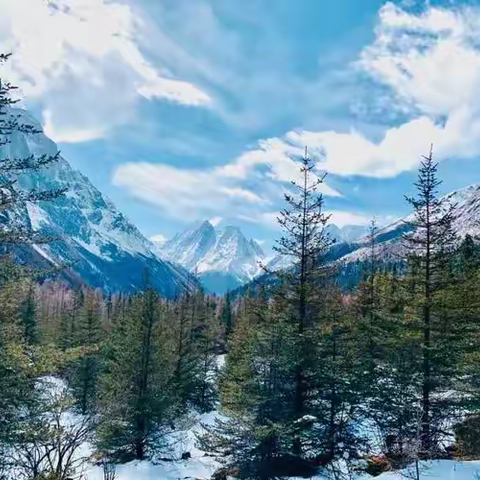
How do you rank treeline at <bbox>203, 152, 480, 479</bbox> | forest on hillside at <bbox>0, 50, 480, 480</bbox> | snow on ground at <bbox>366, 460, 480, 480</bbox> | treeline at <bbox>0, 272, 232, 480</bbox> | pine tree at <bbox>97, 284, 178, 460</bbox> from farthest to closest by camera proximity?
1. pine tree at <bbox>97, 284, 178, 460</bbox>
2. treeline at <bbox>203, 152, 480, 479</bbox>
3. forest on hillside at <bbox>0, 50, 480, 480</bbox>
4. treeline at <bbox>0, 272, 232, 480</bbox>
5. snow on ground at <bbox>366, 460, 480, 480</bbox>

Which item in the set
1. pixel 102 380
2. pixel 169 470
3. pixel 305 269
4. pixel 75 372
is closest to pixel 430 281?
pixel 305 269

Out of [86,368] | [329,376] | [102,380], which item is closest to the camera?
[329,376]

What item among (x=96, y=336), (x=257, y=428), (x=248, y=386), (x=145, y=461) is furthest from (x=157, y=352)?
(x=96, y=336)

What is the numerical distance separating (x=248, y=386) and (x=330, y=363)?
384 centimetres

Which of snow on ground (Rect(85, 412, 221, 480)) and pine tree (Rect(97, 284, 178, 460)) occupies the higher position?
pine tree (Rect(97, 284, 178, 460))

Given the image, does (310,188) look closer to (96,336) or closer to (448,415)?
(448,415)

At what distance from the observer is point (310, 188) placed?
1938 centimetres

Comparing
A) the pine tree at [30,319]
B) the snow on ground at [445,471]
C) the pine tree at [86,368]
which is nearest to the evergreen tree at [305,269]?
the snow on ground at [445,471]

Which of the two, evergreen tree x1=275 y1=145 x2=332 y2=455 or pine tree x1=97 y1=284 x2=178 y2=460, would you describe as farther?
pine tree x1=97 y1=284 x2=178 y2=460

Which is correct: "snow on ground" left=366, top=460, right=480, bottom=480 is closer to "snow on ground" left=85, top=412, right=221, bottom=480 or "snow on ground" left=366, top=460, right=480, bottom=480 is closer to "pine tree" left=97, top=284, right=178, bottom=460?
"snow on ground" left=85, top=412, right=221, bottom=480

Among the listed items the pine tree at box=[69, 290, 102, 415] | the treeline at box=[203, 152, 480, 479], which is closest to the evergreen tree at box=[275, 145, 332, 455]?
the treeline at box=[203, 152, 480, 479]

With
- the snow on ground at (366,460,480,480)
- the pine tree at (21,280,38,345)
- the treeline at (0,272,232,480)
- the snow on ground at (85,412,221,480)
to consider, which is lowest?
the snow on ground at (85,412,221,480)

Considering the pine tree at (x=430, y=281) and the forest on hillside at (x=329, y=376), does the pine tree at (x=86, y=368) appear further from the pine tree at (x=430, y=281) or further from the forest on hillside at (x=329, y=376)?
the pine tree at (x=430, y=281)

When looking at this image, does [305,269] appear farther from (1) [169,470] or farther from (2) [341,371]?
(1) [169,470]
